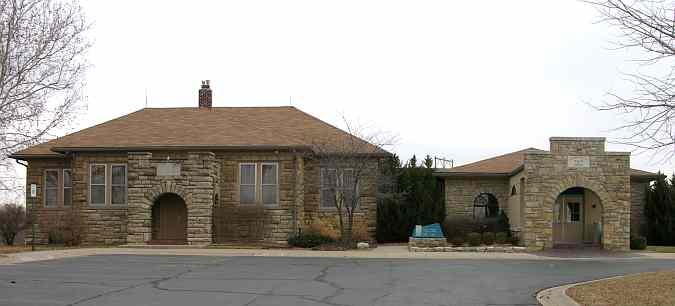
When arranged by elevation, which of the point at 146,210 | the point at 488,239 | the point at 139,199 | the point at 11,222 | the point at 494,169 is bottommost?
the point at 488,239

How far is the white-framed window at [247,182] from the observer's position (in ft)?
105

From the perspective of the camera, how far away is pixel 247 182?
3222 centimetres

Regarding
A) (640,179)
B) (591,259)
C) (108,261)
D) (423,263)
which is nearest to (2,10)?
(108,261)

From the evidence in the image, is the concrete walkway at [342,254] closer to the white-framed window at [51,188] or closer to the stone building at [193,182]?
the stone building at [193,182]

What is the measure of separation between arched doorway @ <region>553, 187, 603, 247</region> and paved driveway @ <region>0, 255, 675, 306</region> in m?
7.25

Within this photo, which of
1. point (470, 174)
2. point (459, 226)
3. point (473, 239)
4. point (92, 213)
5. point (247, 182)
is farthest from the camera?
point (470, 174)

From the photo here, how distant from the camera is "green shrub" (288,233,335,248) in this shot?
1186 inches

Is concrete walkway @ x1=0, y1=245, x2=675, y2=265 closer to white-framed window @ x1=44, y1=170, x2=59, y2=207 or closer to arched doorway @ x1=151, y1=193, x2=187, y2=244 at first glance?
arched doorway @ x1=151, y1=193, x2=187, y2=244

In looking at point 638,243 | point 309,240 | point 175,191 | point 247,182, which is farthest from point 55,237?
point 638,243

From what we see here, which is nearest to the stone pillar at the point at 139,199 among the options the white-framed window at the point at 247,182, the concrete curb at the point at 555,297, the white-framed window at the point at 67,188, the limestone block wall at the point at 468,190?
the white-framed window at the point at 247,182

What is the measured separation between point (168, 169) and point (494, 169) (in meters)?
14.7

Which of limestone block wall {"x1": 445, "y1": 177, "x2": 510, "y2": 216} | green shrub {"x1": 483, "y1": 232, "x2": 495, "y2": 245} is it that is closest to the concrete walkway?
green shrub {"x1": 483, "y1": 232, "x2": 495, "y2": 245}

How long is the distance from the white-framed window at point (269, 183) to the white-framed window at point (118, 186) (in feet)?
19.1

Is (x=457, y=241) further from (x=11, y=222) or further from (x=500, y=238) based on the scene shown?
(x=11, y=222)
